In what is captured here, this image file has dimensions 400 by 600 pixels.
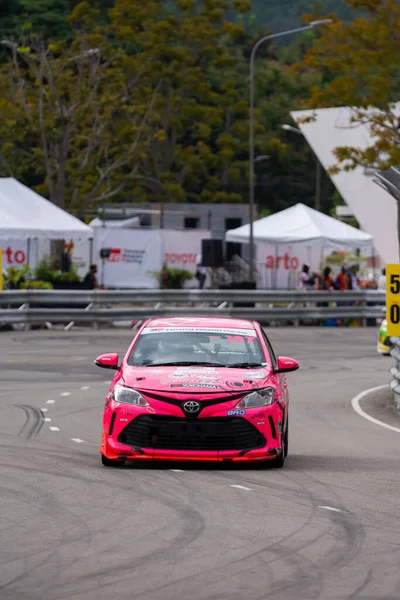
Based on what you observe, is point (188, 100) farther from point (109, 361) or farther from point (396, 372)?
point (109, 361)

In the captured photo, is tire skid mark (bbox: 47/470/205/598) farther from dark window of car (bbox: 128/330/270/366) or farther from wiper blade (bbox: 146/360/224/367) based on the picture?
dark window of car (bbox: 128/330/270/366)

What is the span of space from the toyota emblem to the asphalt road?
54cm

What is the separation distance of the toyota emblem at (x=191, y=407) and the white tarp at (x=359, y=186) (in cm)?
5819

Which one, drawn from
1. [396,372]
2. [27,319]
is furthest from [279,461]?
[27,319]

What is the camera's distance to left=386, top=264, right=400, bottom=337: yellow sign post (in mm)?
17859

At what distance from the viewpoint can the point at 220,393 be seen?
36.9ft

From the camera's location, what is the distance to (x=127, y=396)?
11.4 meters

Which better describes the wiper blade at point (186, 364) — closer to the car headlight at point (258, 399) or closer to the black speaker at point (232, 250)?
the car headlight at point (258, 399)

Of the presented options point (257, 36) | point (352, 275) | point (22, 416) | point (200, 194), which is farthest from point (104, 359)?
point (257, 36)

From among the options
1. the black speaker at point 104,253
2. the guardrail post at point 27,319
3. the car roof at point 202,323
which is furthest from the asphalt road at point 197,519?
the black speaker at point 104,253

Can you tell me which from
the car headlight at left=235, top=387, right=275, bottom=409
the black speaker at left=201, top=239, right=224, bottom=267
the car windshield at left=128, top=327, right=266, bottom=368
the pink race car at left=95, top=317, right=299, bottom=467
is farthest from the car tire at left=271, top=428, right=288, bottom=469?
the black speaker at left=201, top=239, right=224, bottom=267

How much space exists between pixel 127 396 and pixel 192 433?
2.18 ft

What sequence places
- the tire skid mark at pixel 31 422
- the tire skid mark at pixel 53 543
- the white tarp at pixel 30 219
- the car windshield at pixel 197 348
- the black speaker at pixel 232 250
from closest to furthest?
the tire skid mark at pixel 53 543 → the car windshield at pixel 197 348 → the tire skid mark at pixel 31 422 → the white tarp at pixel 30 219 → the black speaker at pixel 232 250

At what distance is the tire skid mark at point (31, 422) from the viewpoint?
14.1 m
